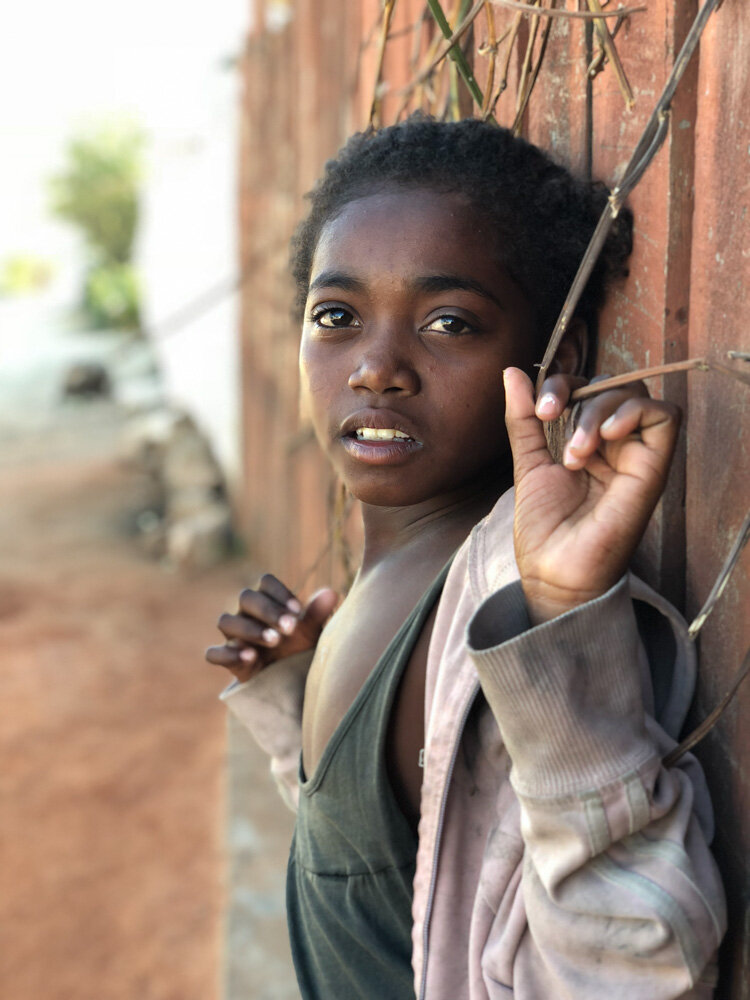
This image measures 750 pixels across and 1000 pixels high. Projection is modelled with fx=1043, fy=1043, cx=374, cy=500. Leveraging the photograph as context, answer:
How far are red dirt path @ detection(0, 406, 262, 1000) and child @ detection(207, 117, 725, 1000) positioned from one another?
1.93m

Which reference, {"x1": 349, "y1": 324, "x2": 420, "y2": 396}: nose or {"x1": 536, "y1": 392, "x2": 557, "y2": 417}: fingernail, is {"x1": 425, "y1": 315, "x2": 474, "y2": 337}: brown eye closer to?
{"x1": 349, "y1": 324, "x2": 420, "y2": 396}: nose

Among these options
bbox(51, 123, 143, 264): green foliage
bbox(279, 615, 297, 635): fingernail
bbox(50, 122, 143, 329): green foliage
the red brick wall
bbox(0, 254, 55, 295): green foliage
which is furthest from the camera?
bbox(0, 254, 55, 295): green foliage

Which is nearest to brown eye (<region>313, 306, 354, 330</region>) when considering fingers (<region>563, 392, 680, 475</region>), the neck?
the neck

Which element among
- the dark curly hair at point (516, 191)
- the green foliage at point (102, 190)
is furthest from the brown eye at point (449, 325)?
the green foliage at point (102, 190)

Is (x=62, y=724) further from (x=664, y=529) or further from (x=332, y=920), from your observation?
(x=664, y=529)

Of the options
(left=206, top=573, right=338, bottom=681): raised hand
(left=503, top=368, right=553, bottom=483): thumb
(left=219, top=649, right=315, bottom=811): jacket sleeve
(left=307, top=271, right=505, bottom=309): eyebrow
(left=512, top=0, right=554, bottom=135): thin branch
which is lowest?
(left=219, top=649, right=315, bottom=811): jacket sleeve

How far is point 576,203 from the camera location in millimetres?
1338

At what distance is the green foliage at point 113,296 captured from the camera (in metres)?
20.2

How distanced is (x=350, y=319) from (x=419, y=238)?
0.50 ft

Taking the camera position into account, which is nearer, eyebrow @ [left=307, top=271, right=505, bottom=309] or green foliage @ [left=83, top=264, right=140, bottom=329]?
eyebrow @ [left=307, top=271, right=505, bottom=309]

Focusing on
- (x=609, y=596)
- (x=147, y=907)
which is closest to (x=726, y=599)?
(x=609, y=596)

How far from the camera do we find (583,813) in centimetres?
98

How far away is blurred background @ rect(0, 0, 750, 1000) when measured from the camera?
112cm

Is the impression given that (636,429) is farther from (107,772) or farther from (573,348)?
A: (107,772)
